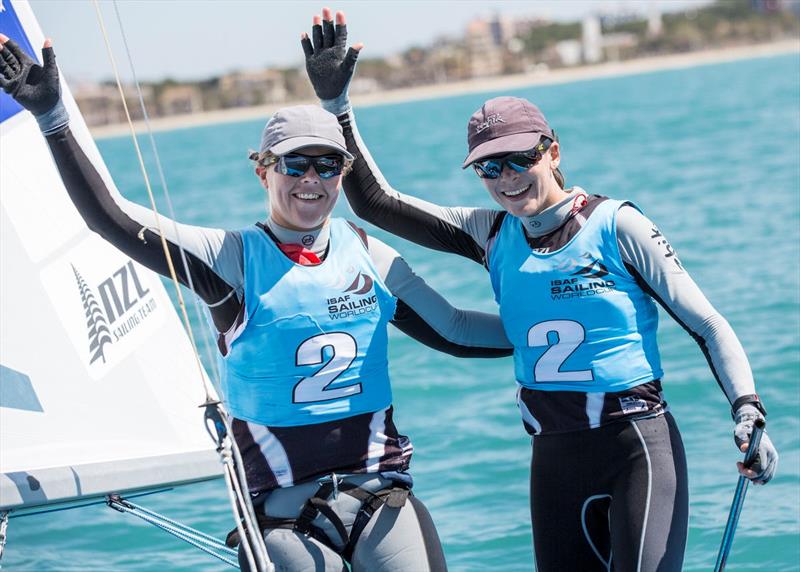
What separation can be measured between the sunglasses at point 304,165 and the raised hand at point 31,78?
1.61ft

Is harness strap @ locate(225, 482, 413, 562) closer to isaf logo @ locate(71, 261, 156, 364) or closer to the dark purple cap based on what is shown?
the dark purple cap

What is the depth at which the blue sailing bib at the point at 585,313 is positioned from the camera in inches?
108

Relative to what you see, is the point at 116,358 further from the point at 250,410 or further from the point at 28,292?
the point at 250,410

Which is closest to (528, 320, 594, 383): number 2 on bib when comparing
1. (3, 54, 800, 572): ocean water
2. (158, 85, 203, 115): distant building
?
(3, 54, 800, 572): ocean water

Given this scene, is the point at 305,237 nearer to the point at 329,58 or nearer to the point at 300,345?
the point at 300,345

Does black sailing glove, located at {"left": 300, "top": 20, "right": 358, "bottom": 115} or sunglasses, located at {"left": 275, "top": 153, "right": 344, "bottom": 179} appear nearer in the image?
sunglasses, located at {"left": 275, "top": 153, "right": 344, "bottom": 179}

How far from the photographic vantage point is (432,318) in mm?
2818

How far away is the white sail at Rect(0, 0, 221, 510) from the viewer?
3.33 meters

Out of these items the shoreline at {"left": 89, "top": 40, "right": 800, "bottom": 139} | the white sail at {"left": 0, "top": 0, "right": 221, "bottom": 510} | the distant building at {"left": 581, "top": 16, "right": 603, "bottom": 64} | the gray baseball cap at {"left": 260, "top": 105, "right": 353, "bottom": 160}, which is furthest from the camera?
the distant building at {"left": 581, "top": 16, "right": 603, "bottom": 64}

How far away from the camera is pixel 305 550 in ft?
7.89

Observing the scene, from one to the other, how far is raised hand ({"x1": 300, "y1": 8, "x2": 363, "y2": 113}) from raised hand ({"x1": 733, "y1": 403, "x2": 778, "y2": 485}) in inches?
47.6

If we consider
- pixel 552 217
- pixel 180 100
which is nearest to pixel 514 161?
pixel 552 217

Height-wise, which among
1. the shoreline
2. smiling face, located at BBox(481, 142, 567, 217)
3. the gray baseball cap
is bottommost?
the shoreline

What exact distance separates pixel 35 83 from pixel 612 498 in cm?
162
